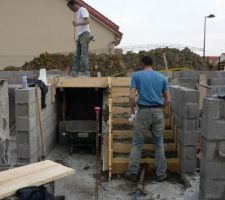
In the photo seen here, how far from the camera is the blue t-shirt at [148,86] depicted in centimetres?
618

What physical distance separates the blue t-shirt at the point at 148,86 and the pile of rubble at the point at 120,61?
13.7m

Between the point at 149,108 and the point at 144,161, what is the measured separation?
3.54ft

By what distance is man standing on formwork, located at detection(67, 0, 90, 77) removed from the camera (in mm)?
9461

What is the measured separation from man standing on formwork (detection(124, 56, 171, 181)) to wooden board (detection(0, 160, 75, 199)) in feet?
7.15

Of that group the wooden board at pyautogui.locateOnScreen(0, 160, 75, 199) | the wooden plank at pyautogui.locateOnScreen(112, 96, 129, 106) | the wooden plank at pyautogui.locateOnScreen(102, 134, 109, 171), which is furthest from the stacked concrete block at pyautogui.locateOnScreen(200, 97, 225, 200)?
the wooden plank at pyautogui.locateOnScreen(112, 96, 129, 106)

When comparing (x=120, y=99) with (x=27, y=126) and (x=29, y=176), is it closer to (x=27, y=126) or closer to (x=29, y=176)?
(x=27, y=126)

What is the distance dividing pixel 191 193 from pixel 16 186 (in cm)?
285

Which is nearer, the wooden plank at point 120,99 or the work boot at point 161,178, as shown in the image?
the work boot at point 161,178

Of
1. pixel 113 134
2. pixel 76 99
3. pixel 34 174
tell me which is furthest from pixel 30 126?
pixel 76 99

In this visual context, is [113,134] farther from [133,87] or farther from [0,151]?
[0,151]

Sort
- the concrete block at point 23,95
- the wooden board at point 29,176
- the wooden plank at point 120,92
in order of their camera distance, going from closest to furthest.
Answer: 1. the wooden board at point 29,176
2. the concrete block at point 23,95
3. the wooden plank at point 120,92

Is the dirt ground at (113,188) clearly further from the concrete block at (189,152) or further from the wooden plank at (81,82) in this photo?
the wooden plank at (81,82)

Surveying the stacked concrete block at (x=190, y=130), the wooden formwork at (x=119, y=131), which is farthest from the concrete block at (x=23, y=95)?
the stacked concrete block at (x=190, y=130)

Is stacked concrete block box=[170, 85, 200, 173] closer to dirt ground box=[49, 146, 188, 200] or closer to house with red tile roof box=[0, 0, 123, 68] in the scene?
dirt ground box=[49, 146, 188, 200]
